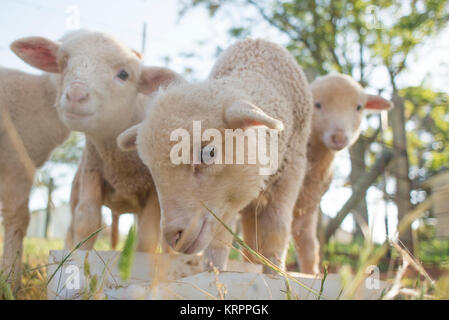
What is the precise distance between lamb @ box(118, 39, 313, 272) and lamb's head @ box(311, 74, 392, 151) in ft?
2.39

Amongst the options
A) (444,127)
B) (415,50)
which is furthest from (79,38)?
(444,127)

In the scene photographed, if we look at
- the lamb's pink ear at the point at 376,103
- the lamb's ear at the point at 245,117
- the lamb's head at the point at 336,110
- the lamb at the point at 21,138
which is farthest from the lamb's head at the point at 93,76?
the lamb's pink ear at the point at 376,103

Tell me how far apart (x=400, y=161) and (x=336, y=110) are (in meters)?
2.25

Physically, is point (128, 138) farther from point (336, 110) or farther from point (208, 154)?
point (336, 110)

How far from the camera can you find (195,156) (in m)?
1.88

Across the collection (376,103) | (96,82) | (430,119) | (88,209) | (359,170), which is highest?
(430,119)

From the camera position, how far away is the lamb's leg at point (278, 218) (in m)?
2.40

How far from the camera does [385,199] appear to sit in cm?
517

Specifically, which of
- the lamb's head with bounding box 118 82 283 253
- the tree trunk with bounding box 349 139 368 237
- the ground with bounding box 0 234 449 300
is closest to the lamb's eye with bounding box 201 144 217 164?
the lamb's head with bounding box 118 82 283 253

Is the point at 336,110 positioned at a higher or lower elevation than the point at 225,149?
higher

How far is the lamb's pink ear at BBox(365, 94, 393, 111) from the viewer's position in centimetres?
394

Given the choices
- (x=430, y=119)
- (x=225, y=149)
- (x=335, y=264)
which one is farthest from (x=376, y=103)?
(x=430, y=119)

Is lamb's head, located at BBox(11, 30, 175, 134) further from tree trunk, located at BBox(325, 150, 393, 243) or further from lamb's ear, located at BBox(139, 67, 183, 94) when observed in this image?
tree trunk, located at BBox(325, 150, 393, 243)
